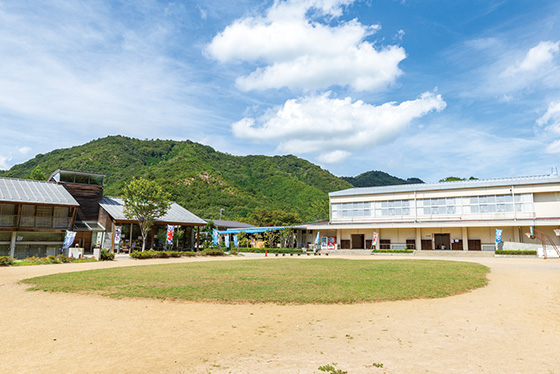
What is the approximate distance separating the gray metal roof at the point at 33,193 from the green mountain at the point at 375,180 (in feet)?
316

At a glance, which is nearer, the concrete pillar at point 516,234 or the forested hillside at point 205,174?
the concrete pillar at point 516,234

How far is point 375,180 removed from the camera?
12531 cm

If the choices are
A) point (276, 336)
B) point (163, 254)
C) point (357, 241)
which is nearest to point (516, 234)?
point (357, 241)

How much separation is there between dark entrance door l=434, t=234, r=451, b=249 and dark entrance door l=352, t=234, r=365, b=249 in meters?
9.30

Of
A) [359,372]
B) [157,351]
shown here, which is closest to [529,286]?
[359,372]

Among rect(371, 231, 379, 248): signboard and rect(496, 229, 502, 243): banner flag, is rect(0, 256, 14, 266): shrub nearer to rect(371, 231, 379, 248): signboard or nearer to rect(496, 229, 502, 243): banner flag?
rect(371, 231, 379, 248): signboard

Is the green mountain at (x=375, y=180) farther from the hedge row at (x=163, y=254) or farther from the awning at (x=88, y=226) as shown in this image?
the awning at (x=88, y=226)

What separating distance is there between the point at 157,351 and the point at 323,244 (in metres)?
43.9

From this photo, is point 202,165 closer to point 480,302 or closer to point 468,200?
point 468,200

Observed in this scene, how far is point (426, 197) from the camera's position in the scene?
1773 inches

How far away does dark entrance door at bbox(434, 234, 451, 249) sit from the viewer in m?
42.1

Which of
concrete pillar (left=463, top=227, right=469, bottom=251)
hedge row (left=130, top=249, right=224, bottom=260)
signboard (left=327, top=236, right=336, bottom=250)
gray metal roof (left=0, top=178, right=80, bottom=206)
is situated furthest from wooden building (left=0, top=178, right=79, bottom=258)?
concrete pillar (left=463, top=227, right=469, bottom=251)

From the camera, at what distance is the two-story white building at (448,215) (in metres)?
38.1

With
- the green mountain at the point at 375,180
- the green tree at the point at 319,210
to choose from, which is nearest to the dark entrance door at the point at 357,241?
the green tree at the point at 319,210
